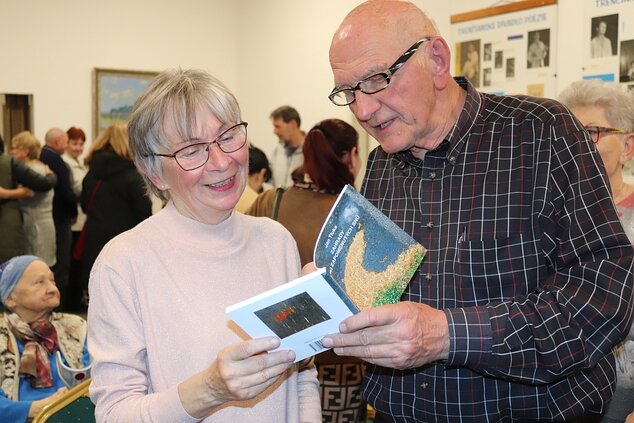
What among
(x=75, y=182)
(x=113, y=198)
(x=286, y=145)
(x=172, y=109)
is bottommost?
(x=75, y=182)

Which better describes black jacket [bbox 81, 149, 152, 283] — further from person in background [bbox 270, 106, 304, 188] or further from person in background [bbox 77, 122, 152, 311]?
person in background [bbox 270, 106, 304, 188]

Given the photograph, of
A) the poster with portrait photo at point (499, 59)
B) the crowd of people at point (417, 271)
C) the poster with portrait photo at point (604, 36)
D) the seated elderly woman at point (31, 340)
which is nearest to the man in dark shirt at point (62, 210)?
the seated elderly woman at point (31, 340)

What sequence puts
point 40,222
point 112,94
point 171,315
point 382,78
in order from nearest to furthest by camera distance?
point 171,315, point 382,78, point 40,222, point 112,94

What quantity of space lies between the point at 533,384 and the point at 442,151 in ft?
2.11

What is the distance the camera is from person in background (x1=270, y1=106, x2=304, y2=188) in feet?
25.9

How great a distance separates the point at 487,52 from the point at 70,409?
15.2 feet

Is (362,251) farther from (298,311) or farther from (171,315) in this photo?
(171,315)

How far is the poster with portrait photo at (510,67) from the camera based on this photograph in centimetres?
589

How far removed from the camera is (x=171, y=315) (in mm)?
1795

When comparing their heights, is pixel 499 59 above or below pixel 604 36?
below

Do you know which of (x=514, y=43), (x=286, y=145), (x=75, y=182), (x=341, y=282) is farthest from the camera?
(x=286, y=145)

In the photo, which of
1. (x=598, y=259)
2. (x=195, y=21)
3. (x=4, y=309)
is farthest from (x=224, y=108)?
Result: (x=195, y=21)

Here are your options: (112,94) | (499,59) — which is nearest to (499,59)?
(499,59)

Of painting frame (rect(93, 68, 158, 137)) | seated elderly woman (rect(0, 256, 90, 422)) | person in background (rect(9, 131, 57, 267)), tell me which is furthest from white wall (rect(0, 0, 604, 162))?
seated elderly woman (rect(0, 256, 90, 422))
